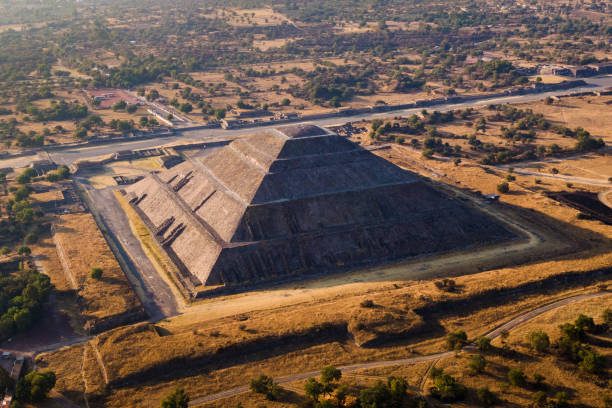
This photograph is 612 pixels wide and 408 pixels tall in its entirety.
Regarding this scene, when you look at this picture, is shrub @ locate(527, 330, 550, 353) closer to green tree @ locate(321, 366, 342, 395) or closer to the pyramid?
green tree @ locate(321, 366, 342, 395)

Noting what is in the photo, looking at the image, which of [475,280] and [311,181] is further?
[311,181]

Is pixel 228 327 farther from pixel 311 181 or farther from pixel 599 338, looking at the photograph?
pixel 599 338

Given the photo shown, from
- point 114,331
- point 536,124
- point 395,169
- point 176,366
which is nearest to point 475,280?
point 395,169

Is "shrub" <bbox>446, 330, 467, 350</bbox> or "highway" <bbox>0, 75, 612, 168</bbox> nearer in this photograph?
"shrub" <bbox>446, 330, 467, 350</bbox>

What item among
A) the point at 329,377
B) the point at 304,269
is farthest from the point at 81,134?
the point at 329,377

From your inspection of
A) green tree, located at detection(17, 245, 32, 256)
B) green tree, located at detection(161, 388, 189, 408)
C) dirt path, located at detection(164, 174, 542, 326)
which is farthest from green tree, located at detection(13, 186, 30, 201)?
green tree, located at detection(161, 388, 189, 408)

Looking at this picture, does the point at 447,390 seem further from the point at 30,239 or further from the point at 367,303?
the point at 30,239
